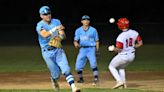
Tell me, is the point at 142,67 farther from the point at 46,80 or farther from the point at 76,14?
the point at 76,14

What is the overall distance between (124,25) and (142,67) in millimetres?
6606

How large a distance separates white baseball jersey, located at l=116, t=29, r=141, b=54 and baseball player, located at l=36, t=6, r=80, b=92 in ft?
7.35

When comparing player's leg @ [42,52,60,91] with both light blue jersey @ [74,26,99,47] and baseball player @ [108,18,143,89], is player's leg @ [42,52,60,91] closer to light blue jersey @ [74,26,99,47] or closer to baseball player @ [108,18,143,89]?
baseball player @ [108,18,143,89]

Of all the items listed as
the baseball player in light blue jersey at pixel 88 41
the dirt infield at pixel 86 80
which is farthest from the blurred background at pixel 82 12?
the baseball player in light blue jersey at pixel 88 41

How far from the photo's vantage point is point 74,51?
2620cm

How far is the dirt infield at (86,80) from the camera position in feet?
46.3

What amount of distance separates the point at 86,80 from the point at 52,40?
16.8 feet

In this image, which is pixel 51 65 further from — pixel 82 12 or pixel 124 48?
pixel 82 12

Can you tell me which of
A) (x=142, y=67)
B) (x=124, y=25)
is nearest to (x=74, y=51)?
(x=142, y=67)

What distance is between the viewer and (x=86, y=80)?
51.2ft

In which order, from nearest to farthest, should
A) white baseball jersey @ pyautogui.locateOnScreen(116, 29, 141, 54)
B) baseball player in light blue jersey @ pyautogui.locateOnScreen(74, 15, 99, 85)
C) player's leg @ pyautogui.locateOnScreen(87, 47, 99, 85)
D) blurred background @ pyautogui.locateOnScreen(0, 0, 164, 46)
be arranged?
white baseball jersey @ pyautogui.locateOnScreen(116, 29, 141, 54), player's leg @ pyautogui.locateOnScreen(87, 47, 99, 85), baseball player in light blue jersey @ pyautogui.locateOnScreen(74, 15, 99, 85), blurred background @ pyautogui.locateOnScreen(0, 0, 164, 46)

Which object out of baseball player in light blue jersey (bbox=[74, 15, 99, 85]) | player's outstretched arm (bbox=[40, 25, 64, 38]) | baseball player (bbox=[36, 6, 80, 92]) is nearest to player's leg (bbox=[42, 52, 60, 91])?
baseball player (bbox=[36, 6, 80, 92])

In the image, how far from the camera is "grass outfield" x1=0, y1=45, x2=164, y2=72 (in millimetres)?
19125

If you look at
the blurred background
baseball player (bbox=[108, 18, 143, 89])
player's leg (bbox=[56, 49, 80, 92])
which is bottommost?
player's leg (bbox=[56, 49, 80, 92])
